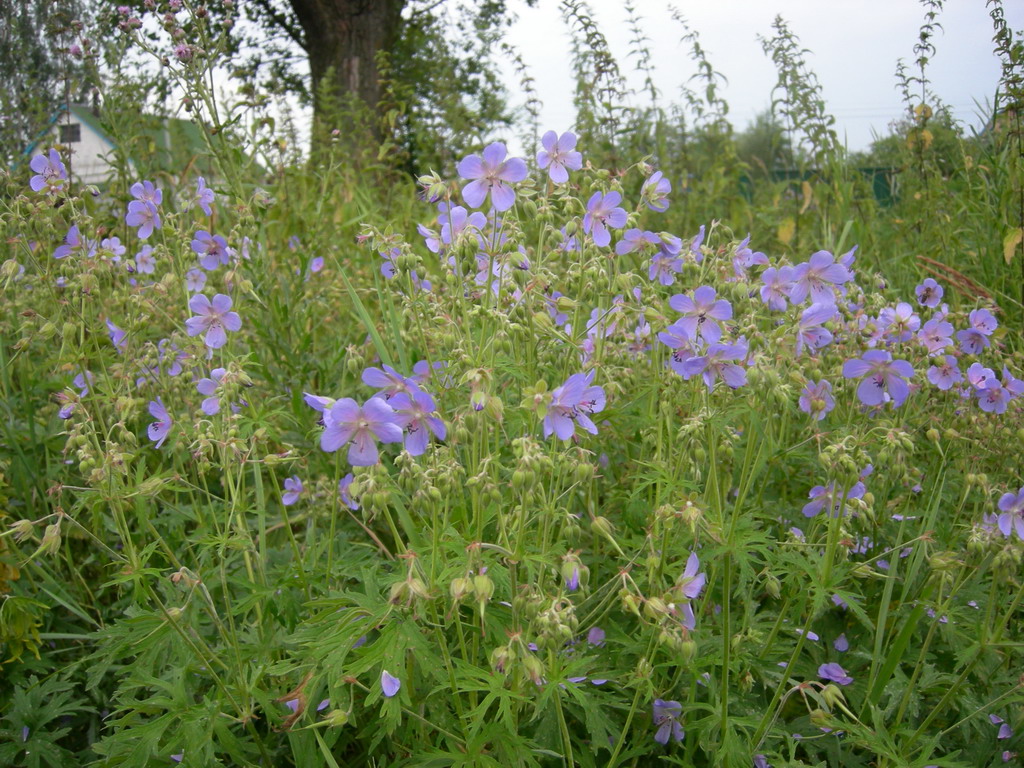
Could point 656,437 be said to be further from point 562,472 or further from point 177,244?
point 177,244

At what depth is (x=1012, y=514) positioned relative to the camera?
5.80 feet

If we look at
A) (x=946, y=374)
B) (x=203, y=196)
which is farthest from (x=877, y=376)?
(x=203, y=196)

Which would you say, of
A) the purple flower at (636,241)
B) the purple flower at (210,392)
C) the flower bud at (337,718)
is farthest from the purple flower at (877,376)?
the purple flower at (210,392)

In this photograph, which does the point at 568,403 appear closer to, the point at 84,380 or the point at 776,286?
the point at 776,286

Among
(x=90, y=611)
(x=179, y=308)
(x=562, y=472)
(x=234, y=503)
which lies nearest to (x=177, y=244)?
(x=179, y=308)

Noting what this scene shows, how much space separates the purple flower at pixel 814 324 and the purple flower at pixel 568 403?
610 millimetres

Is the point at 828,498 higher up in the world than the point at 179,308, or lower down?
lower down

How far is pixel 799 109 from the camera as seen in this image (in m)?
5.16

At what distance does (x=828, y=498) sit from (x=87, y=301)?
2171 millimetres

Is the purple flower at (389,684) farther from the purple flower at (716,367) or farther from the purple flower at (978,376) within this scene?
the purple flower at (978,376)

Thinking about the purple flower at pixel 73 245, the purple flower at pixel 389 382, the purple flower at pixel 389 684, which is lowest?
the purple flower at pixel 389 684

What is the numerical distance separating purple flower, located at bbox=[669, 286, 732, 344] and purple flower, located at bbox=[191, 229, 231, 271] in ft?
4.92

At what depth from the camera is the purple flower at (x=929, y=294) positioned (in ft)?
8.68

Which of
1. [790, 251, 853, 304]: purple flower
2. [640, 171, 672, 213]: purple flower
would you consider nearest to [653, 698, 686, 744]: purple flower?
[790, 251, 853, 304]: purple flower
